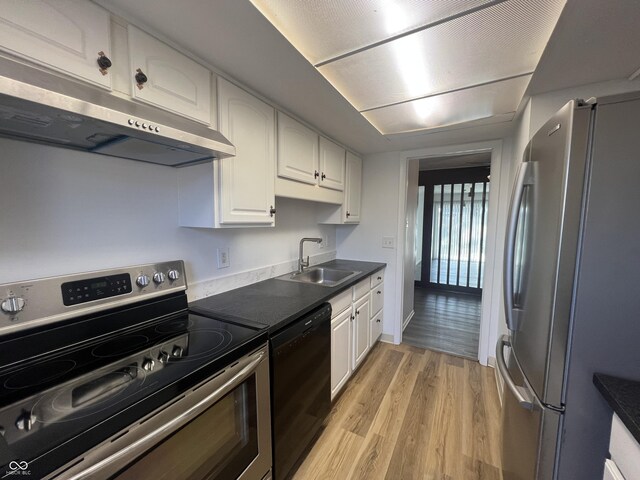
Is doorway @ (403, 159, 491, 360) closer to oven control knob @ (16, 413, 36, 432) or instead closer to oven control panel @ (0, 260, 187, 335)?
oven control panel @ (0, 260, 187, 335)

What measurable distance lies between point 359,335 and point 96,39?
91.3 inches

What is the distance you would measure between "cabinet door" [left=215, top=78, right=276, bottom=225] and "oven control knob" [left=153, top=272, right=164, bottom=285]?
1.22ft

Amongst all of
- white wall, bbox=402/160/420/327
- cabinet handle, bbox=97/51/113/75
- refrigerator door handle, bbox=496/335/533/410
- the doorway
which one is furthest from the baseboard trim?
cabinet handle, bbox=97/51/113/75

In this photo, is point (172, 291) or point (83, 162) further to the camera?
point (172, 291)

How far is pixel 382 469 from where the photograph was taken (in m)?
1.53

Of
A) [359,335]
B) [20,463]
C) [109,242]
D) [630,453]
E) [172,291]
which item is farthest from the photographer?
[359,335]

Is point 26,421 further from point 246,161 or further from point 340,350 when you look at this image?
point 340,350

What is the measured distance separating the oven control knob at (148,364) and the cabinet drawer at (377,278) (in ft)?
6.31

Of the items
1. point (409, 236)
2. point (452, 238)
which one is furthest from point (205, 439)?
point (452, 238)

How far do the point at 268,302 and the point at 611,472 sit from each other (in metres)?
1.39

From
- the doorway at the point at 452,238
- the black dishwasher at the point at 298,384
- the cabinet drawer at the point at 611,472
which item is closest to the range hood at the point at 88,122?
the black dishwasher at the point at 298,384

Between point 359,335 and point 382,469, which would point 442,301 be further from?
point 382,469

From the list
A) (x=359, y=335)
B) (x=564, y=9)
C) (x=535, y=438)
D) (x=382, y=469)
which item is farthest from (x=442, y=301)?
(x=564, y=9)

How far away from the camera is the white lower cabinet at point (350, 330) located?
1907mm
